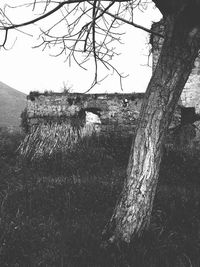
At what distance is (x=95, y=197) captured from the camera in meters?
5.26

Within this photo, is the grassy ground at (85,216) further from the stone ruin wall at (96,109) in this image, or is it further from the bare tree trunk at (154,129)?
the stone ruin wall at (96,109)

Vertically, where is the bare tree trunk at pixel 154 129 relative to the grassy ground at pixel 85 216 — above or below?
above

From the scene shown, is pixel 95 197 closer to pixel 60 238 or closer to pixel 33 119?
pixel 60 238

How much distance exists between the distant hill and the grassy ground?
2273cm

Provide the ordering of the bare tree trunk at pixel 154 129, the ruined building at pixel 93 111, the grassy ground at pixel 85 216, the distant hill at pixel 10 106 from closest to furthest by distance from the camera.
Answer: the grassy ground at pixel 85 216 → the bare tree trunk at pixel 154 129 → the ruined building at pixel 93 111 → the distant hill at pixel 10 106

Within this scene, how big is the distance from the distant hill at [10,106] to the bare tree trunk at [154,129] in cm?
2619

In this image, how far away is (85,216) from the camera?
4516 mm

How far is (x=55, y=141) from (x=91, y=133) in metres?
1.42

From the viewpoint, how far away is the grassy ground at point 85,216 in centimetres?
336

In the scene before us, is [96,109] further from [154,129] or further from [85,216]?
[154,129]

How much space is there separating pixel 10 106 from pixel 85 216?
112 ft

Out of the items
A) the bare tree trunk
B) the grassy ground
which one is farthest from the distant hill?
the bare tree trunk

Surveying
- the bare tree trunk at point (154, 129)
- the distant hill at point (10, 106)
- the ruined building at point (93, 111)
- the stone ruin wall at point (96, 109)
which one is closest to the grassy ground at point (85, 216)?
the bare tree trunk at point (154, 129)

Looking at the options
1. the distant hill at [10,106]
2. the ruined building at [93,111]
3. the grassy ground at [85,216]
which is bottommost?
the distant hill at [10,106]
